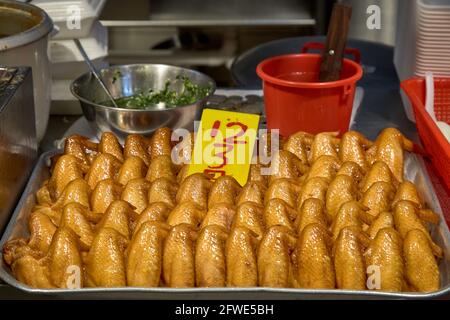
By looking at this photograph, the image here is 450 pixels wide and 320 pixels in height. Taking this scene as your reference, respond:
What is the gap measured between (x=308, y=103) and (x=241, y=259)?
23.2 inches

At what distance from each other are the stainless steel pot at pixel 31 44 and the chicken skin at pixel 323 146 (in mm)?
720

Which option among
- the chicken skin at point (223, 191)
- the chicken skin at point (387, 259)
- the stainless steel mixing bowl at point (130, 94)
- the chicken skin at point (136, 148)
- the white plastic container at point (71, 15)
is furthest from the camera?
the white plastic container at point (71, 15)

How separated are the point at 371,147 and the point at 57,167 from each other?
0.74m

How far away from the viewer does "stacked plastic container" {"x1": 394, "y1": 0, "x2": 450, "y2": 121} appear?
1897 millimetres

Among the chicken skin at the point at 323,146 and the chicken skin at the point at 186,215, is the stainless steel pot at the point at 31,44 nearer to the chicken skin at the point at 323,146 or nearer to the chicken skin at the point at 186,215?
the chicken skin at the point at 186,215

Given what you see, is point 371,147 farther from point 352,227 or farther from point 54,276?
point 54,276

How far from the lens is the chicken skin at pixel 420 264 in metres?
1.33

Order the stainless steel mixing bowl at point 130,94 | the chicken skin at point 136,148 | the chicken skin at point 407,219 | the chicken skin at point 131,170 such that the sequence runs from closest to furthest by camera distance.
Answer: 1. the chicken skin at point 407,219
2. the chicken skin at point 131,170
3. the chicken skin at point 136,148
4. the stainless steel mixing bowl at point 130,94

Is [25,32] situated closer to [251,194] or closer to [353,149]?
[251,194]

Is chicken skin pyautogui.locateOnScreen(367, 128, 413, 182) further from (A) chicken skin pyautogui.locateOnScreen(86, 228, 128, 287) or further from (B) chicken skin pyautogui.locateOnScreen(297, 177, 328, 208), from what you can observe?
(A) chicken skin pyautogui.locateOnScreen(86, 228, 128, 287)

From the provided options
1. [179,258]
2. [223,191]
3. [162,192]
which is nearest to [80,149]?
[162,192]

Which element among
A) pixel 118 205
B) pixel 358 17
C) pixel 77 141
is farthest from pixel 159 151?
pixel 358 17

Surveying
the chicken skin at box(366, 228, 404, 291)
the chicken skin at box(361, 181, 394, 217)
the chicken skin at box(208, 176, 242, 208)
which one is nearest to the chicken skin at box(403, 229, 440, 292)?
the chicken skin at box(366, 228, 404, 291)

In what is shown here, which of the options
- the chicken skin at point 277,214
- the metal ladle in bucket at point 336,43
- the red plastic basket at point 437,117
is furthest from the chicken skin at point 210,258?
the metal ladle in bucket at point 336,43
